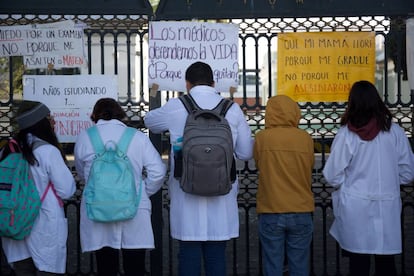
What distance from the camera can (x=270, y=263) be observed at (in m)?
5.32

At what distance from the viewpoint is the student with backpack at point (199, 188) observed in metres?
5.07

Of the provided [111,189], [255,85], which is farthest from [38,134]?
[255,85]

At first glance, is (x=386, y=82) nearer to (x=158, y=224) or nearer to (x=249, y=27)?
(x=249, y=27)

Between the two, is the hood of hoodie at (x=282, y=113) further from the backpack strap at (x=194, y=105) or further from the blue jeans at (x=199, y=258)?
the blue jeans at (x=199, y=258)

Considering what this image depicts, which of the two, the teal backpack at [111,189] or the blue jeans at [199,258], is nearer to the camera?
the teal backpack at [111,189]

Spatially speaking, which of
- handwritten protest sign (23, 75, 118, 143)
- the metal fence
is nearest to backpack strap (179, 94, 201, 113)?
the metal fence

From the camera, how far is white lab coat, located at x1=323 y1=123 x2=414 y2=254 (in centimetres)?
543

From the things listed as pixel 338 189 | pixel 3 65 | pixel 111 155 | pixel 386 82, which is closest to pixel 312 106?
pixel 386 82

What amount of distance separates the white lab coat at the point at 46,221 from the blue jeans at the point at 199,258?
90 centimetres

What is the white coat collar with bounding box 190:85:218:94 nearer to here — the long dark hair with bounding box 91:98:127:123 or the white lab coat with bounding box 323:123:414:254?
the long dark hair with bounding box 91:98:127:123

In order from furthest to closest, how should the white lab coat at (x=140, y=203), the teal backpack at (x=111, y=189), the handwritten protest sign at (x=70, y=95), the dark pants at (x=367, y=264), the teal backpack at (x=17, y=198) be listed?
1. the handwritten protest sign at (x=70, y=95)
2. the dark pants at (x=367, y=264)
3. the white lab coat at (x=140, y=203)
4. the teal backpack at (x=111, y=189)
5. the teal backpack at (x=17, y=198)

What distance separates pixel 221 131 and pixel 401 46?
7.74 feet

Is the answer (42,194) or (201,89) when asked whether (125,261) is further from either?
(201,89)

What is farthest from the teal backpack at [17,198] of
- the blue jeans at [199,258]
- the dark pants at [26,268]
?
the blue jeans at [199,258]
